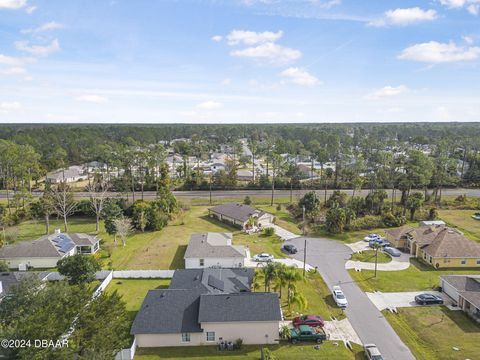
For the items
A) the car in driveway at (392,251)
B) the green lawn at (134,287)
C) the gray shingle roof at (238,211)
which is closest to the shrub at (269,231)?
the gray shingle roof at (238,211)

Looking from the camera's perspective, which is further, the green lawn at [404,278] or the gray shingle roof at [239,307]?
the green lawn at [404,278]

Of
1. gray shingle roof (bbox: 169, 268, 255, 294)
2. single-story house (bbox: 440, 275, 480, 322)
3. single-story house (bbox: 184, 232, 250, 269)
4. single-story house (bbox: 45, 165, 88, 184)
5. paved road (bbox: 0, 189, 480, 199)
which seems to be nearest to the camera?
single-story house (bbox: 440, 275, 480, 322)

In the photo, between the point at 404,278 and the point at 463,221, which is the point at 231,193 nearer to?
the point at 463,221

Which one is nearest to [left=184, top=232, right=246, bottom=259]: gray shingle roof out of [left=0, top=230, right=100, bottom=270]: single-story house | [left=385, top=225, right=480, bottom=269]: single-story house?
[left=0, top=230, right=100, bottom=270]: single-story house

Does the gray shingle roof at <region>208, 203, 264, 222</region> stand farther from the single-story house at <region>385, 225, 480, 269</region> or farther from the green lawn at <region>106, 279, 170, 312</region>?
the single-story house at <region>385, 225, 480, 269</region>

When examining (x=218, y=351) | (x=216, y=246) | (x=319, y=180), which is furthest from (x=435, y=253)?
(x=319, y=180)

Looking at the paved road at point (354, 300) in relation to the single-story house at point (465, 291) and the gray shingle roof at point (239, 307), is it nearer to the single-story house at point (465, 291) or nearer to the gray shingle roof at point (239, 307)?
the gray shingle roof at point (239, 307)

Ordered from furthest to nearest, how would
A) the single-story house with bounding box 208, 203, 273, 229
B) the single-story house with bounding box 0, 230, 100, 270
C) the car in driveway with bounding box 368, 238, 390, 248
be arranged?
1. the single-story house with bounding box 208, 203, 273, 229
2. the car in driveway with bounding box 368, 238, 390, 248
3. the single-story house with bounding box 0, 230, 100, 270

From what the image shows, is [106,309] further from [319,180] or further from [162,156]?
[319,180]
